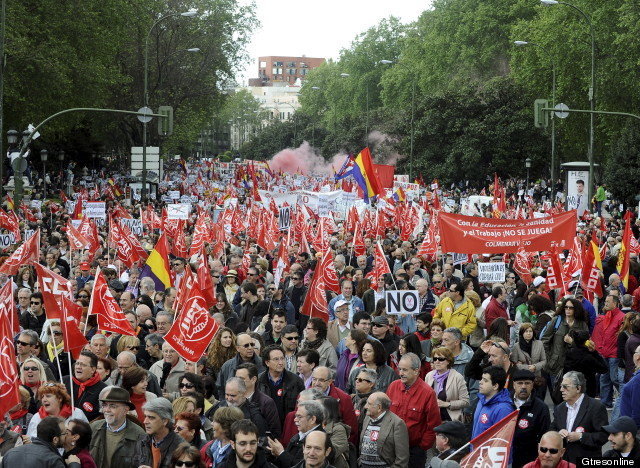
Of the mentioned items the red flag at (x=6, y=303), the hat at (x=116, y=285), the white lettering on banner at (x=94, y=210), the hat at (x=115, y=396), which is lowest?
the hat at (x=116, y=285)

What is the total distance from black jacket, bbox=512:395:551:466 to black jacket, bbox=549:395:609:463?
0.35ft

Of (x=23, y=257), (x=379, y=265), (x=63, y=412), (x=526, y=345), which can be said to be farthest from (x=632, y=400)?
(x=23, y=257)

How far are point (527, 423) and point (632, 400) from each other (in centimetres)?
103

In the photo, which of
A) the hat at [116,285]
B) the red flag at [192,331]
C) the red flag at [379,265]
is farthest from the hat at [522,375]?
the hat at [116,285]

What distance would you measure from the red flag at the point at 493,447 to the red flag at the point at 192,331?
13.5ft

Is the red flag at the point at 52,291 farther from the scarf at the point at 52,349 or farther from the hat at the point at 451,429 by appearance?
the hat at the point at 451,429

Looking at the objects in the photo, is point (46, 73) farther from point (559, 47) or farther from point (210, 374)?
point (210, 374)

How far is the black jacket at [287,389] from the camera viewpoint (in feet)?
31.0

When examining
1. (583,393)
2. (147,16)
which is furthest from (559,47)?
(583,393)

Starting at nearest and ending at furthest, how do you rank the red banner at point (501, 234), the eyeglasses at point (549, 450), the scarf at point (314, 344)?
the eyeglasses at point (549, 450), the scarf at point (314, 344), the red banner at point (501, 234)

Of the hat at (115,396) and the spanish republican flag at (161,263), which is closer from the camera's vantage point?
the hat at (115,396)

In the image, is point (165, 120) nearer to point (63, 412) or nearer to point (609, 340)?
point (609, 340)

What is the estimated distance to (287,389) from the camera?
31.0 ft

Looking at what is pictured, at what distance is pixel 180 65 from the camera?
6041cm
